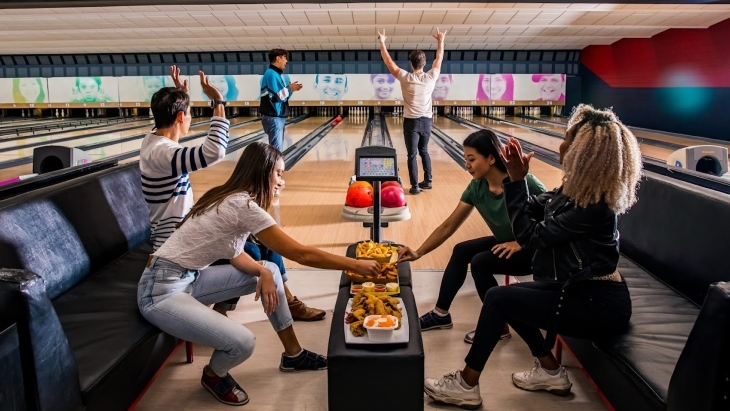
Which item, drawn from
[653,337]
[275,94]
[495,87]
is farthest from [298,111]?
[653,337]

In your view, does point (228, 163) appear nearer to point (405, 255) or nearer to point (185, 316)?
point (405, 255)

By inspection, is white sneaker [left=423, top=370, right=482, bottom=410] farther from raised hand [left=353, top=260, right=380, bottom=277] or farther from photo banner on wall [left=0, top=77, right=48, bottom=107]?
photo banner on wall [left=0, top=77, right=48, bottom=107]

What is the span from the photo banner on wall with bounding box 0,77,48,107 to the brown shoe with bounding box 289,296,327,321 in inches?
564

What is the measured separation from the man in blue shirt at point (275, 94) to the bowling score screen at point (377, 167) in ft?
7.63

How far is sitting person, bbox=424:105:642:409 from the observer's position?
1.82 metres

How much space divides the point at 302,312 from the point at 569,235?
49.8 inches

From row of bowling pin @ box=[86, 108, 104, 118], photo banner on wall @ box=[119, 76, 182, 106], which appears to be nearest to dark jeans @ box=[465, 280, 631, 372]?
photo banner on wall @ box=[119, 76, 182, 106]

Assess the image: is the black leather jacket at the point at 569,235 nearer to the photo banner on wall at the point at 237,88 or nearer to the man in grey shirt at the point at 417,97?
the man in grey shirt at the point at 417,97

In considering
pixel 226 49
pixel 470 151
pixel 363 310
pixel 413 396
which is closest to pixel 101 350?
pixel 363 310

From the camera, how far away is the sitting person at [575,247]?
71.8 inches

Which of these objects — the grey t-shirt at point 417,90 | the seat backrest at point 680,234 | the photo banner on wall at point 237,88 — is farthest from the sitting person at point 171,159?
the photo banner on wall at point 237,88

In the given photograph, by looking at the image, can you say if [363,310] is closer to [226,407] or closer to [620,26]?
[226,407]

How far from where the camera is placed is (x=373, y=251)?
7.61 ft

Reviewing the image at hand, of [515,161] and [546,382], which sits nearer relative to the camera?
[515,161]
